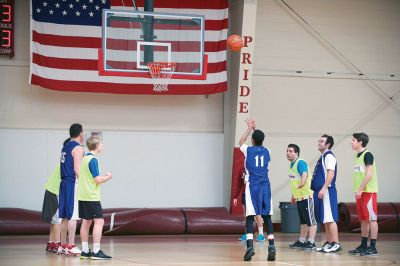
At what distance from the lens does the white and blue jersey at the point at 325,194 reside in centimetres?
1200

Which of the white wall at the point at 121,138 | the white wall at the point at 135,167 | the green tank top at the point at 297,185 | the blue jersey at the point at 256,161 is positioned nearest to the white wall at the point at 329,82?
the white wall at the point at 121,138

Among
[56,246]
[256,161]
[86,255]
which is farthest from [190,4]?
[86,255]

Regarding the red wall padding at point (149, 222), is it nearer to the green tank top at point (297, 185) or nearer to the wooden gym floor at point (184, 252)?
the wooden gym floor at point (184, 252)

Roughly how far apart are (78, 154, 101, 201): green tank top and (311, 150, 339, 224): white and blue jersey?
12.7 feet

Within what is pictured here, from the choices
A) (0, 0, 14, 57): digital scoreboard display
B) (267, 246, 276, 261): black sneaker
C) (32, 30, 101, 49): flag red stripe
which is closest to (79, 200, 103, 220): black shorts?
(267, 246, 276, 261): black sneaker

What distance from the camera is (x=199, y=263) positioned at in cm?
1026

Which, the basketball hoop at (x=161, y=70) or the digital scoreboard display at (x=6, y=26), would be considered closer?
the basketball hoop at (x=161, y=70)

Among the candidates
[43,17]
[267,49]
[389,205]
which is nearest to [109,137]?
[43,17]

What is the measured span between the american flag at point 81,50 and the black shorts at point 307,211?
533cm

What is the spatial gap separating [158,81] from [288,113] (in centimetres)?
411

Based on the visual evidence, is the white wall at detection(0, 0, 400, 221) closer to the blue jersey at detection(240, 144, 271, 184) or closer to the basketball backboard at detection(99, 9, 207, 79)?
the basketball backboard at detection(99, 9, 207, 79)

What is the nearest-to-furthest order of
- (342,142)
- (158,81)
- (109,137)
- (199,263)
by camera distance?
(199,263)
(158,81)
(109,137)
(342,142)

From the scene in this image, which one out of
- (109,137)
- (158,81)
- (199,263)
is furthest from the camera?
(109,137)

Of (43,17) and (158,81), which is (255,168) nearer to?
(158,81)
